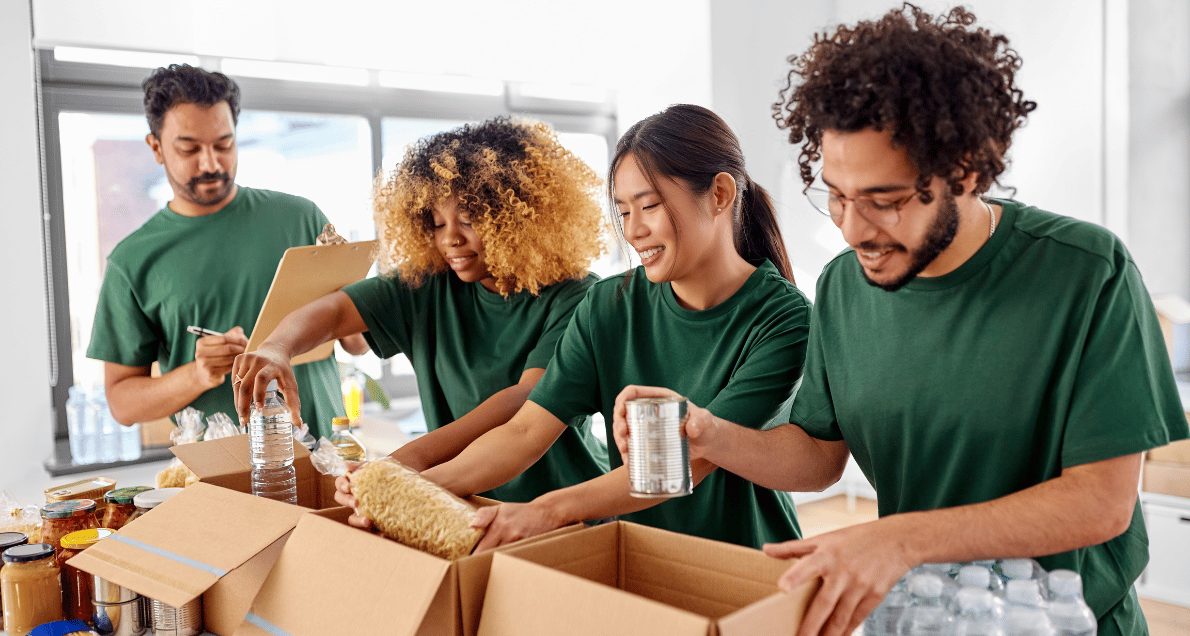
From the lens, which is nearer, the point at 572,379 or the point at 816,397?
the point at 816,397

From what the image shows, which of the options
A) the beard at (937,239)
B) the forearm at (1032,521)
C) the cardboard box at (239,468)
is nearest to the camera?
the forearm at (1032,521)

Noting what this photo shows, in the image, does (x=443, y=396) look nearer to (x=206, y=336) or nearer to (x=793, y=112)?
(x=206, y=336)

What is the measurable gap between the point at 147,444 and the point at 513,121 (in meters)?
2.57

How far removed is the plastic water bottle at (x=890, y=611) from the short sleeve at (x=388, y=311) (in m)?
1.35

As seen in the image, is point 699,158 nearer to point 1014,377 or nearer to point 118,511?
point 1014,377

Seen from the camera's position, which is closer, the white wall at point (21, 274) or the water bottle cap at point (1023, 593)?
the water bottle cap at point (1023, 593)

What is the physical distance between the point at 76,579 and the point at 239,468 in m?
0.34

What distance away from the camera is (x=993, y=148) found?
3.99 feet

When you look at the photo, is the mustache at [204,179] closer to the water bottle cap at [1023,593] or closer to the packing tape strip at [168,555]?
the packing tape strip at [168,555]

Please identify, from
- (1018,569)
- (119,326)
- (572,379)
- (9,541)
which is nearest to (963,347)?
(1018,569)

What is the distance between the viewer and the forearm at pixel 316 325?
6.86ft

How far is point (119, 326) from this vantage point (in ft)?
9.04

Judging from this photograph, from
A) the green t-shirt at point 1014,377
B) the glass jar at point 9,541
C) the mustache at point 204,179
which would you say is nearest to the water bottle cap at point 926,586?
the green t-shirt at point 1014,377

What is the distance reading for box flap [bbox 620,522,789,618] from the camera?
1188mm
